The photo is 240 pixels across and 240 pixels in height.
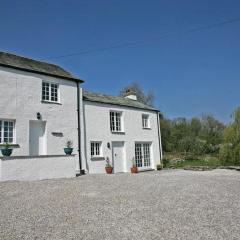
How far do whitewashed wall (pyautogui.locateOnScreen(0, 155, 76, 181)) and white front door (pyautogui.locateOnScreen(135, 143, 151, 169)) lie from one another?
8250 millimetres

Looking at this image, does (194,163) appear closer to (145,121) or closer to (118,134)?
(145,121)

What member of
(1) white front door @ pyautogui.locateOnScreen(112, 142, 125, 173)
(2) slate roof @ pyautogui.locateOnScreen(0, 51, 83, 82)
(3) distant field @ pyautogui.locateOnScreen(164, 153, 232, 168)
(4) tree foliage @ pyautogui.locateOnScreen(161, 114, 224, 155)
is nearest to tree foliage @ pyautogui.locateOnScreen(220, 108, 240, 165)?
(3) distant field @ pyautogui.locateOnScreen(164, 153, 232, 168)

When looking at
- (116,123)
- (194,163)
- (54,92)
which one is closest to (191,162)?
(194,163)

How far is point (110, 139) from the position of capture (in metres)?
20.2

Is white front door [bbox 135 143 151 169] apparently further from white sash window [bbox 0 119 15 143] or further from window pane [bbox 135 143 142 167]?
white sash window [bbox 0 119 15 143]

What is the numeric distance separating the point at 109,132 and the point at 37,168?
7.46 meters

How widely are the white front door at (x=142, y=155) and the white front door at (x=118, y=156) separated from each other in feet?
5.65

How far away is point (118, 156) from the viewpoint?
68.4 feet

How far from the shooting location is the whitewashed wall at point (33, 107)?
584 inches

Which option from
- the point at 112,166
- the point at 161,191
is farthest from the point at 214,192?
the point at 112,166

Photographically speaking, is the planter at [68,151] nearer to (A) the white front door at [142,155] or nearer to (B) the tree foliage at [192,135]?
(A) the white front door at [142,155]

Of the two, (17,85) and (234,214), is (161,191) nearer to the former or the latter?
(234,214)

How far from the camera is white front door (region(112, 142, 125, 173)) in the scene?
20.4 metres

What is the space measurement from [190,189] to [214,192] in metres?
0.89
